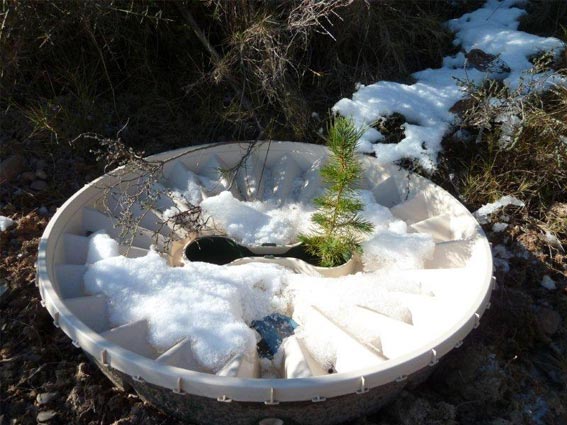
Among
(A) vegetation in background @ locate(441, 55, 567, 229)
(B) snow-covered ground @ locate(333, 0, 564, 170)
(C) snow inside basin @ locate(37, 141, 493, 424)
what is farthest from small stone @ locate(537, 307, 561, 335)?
(B) snow-covered ground @ locate(333, 0, 564, 170)

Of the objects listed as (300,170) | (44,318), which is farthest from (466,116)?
(44,318)

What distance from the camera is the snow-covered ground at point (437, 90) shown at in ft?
8.91

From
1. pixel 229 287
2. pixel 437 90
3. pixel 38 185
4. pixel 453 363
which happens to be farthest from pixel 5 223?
pixel 437 90

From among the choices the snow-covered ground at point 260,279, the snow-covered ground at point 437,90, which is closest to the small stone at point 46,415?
the snow-covered ground at point 260,279

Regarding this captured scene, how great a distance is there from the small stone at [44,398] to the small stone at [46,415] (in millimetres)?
36

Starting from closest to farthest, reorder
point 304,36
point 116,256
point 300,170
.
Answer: point 116,256 → point 300,170 → point 304,36

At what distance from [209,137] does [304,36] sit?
2.28 feet

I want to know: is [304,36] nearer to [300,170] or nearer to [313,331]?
[300,170]

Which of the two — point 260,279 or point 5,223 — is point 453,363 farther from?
point 5,223

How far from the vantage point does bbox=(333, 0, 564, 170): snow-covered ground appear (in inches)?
107

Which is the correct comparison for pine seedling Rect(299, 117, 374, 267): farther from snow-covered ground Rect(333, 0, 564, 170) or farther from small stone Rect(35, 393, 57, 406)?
small stone Rect(35, 393, 57, 406)

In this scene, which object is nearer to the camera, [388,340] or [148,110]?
[388,340]

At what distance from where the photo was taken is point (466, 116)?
2.78 m

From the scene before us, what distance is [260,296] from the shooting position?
2111mm
